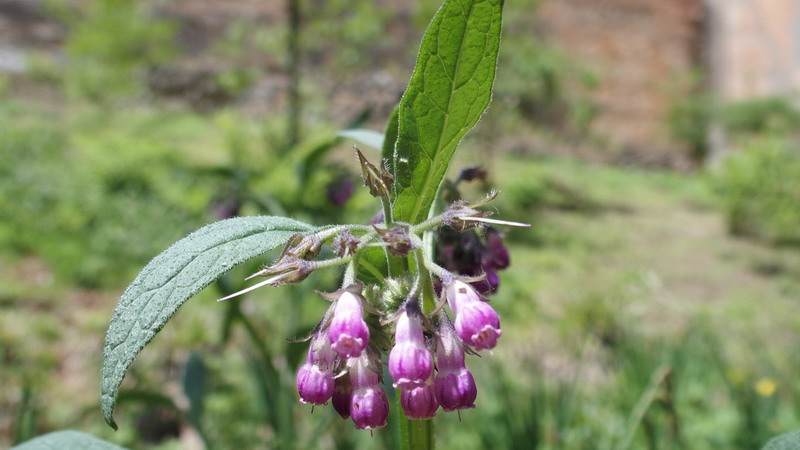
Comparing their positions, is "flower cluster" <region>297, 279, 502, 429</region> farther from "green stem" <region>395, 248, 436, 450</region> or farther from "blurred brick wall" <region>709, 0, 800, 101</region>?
"blurred brick wall" <region>709, 0, 800, 101</region>

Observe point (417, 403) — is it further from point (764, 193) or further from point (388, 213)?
point (764, 193)

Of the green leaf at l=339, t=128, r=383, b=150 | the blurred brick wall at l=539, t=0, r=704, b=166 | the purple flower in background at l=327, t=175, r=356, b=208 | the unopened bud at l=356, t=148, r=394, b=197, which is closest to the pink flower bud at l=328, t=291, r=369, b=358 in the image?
the unopened bud at l=356, t=148, r=394, b=197

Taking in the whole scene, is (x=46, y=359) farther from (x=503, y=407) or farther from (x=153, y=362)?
(x=503, y=407)

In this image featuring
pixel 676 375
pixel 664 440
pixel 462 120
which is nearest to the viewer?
pixel 462 120

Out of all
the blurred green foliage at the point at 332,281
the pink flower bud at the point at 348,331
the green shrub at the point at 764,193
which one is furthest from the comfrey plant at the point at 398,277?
the green shrub at the point at 764,193

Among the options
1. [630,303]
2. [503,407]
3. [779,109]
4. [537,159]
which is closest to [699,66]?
[779,109]

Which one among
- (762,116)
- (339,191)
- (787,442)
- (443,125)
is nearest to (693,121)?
(762,116)

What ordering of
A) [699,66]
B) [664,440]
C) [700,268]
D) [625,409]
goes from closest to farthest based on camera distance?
[664,440]
[625,409]
[700,268]
[699,66]
